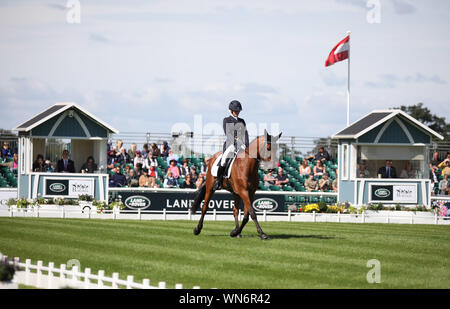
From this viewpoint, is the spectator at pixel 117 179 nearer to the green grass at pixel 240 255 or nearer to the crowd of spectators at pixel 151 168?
the crowd of spectators at pixel 151 168

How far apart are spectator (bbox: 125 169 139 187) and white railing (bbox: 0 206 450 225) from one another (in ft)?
7.98

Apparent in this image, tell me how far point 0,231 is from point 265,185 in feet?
61.6

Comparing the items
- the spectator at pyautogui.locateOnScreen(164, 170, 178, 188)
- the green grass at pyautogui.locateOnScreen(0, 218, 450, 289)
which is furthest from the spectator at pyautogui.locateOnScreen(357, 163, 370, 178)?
the green grass at pyautogui.locateOnScreen(0, 218, 450, 289)

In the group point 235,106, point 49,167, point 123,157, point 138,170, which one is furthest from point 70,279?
point 123,157

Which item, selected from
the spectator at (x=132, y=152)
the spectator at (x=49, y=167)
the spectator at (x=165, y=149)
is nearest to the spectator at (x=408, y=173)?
the spectator at (x=165, y=149)

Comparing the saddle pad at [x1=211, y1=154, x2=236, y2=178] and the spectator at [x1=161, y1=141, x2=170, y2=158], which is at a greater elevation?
the spectator at [x1=161, y1=141, x2=170, y2=158]

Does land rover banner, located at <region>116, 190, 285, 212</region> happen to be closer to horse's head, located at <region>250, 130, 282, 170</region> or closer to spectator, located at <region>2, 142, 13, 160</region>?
spectator, located at <region>2, 142, 13, 160</region>

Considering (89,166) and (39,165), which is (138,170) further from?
(39,165)

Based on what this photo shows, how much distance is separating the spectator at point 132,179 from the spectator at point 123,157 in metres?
1.79

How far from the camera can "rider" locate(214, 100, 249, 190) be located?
19750 mm

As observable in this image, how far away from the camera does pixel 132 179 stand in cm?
3553

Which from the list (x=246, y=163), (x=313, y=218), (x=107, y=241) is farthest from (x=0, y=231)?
(x=313, y=218)
